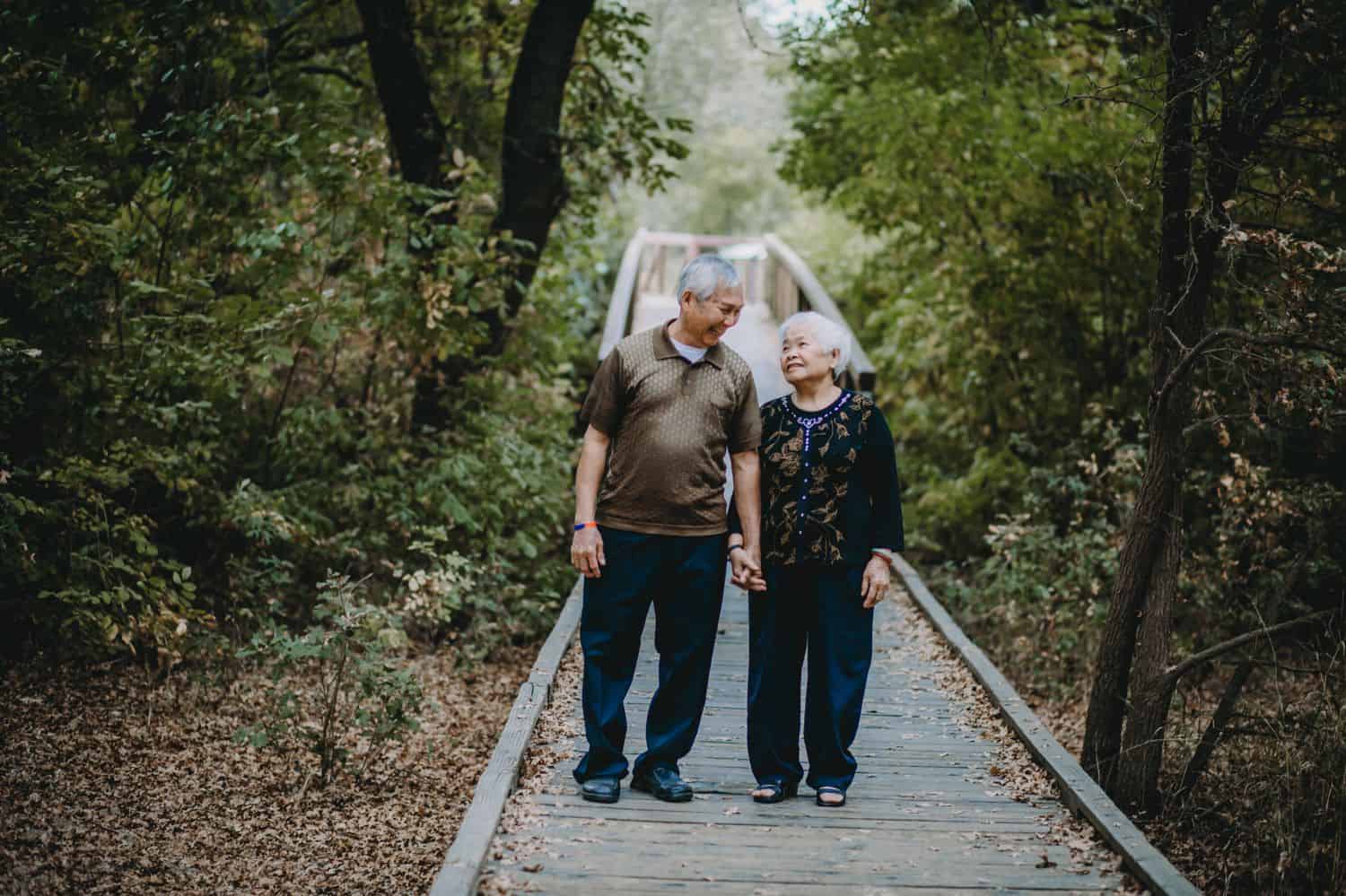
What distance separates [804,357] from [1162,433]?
1.96m

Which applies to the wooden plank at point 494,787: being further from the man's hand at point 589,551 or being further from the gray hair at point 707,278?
the gray hair at point 707,278

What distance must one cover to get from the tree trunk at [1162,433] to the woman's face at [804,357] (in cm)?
175

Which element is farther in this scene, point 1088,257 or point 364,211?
point 1088,257

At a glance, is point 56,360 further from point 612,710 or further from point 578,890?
point 578,890

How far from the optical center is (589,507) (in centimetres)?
386

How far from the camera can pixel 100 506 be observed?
18.3 ft

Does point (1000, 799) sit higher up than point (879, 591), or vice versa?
point (879, 591)

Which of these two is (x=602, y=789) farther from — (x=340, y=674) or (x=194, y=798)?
(x=194, y=798)

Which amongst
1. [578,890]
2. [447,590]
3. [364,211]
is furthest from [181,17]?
[578,890]

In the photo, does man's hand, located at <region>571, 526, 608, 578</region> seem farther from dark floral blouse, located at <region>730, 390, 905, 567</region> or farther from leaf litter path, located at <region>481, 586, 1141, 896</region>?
leaf litter path, located at <region>481, 586, 1141, 896</region>

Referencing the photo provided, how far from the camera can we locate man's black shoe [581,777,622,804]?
400cm

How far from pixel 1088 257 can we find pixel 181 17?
23.1 ft

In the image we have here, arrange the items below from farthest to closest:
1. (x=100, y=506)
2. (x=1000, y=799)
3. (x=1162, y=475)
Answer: (x=100, y=506) < (x=1162, y=475) < (x=1000, y=799)

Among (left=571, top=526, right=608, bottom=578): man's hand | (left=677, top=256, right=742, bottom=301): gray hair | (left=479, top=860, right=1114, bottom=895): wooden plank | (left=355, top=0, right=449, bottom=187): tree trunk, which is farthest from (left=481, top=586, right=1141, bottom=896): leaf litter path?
(left=355, top=0, right=449, bottom=187): tree trunk
